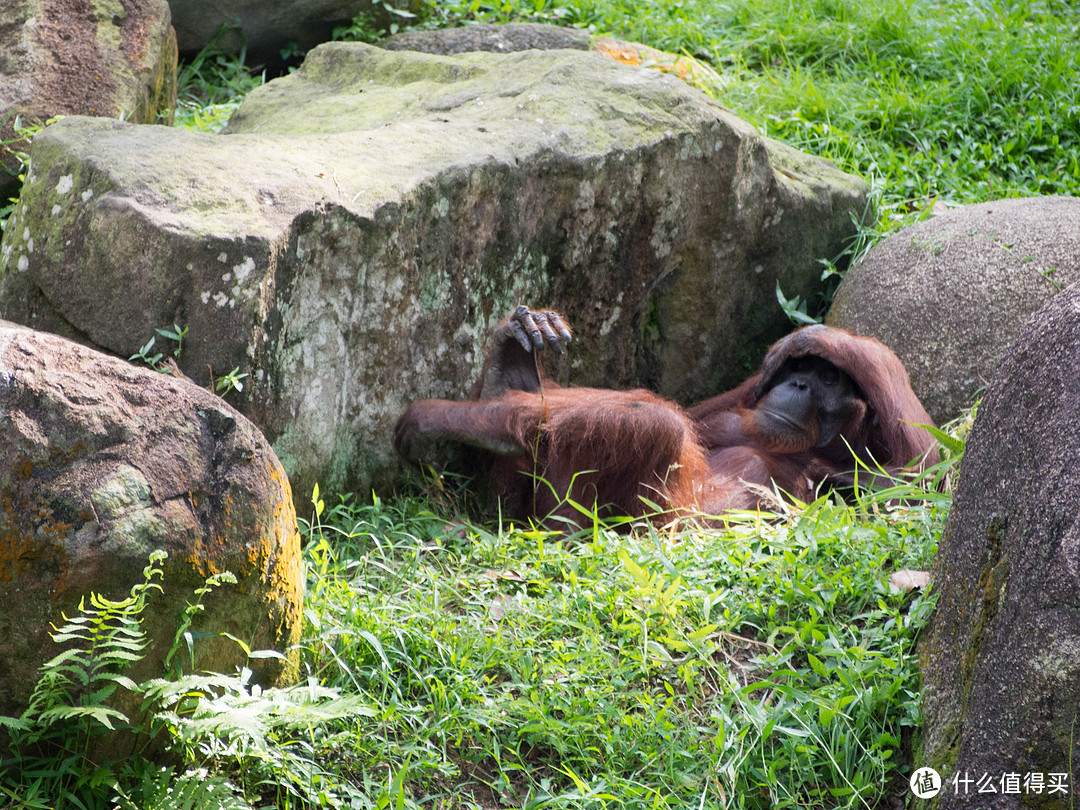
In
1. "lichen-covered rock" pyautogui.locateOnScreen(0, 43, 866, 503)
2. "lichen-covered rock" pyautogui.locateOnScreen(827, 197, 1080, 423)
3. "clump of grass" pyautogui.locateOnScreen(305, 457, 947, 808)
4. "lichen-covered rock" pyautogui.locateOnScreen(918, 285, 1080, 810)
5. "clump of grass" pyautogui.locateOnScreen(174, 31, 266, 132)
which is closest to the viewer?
"lichen-covered rock" pyautogui.locateOnScreen(918, 285, 1080, 810)

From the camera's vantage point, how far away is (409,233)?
332cm

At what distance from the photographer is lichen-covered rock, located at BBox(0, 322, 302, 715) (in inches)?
73.6

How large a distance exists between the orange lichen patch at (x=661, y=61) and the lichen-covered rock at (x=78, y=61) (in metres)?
2.47

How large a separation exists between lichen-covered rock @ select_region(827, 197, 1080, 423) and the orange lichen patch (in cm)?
195

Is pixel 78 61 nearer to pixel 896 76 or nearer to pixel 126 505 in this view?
pixel 126 505

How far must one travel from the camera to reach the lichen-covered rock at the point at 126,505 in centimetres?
187

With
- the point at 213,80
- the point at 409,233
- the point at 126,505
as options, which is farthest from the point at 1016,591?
the point at 213,80

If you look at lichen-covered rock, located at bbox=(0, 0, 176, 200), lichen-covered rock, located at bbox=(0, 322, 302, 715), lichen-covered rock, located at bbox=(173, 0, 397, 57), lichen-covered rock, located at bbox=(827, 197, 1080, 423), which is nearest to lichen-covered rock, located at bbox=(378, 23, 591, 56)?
lichen-covered rock, located at bbox=(173, 0, 397, 57)

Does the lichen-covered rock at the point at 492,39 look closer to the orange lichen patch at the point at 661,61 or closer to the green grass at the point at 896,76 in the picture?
the orange lichen patch at the point at 661,61

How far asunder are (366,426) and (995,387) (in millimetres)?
1929

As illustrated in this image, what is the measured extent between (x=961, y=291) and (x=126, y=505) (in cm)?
343

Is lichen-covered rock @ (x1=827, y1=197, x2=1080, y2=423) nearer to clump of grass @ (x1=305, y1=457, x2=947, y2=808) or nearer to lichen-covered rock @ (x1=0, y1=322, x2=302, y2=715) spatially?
clump of grass @ (x1=305, y1=457, x2=947, y2=808)

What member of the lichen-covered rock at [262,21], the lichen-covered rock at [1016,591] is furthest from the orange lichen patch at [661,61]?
the lichen-covered rock at [1016,591]

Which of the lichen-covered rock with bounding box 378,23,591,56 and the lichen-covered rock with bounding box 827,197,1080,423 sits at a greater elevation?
the lichen-covered rock with bounding box 378,23,591,56
